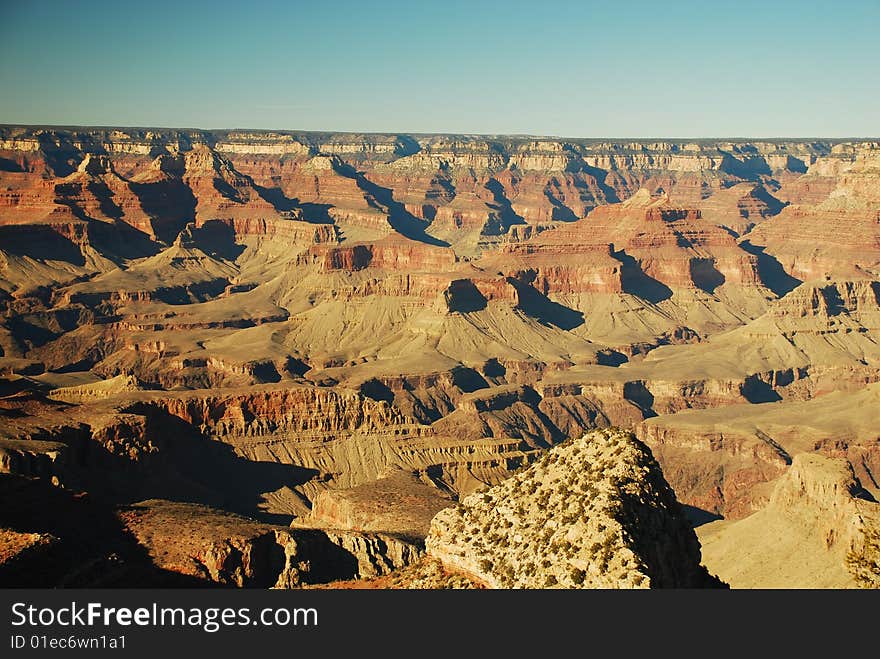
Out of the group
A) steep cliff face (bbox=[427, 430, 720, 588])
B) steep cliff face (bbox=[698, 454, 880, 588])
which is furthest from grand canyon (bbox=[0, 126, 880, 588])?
steep cliff face (bbox=[698, 454, 880, 588])

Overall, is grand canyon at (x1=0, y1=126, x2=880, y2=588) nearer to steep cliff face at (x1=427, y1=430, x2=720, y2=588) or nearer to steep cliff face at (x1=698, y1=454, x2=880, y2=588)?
steep cliff face at (x1=427, y1=430, x2=720, y2=588)

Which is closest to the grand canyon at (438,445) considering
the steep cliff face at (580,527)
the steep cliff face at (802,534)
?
the steep cliff face at (580,527)

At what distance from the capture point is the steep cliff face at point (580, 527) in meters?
33.2

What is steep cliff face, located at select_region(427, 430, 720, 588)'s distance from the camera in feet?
109

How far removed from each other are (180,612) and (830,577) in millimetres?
51626

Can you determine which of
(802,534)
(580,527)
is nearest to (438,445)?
(802,534)

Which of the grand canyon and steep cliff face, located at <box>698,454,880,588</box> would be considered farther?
steep cliff face, located at <box>698,454,880,588</box>

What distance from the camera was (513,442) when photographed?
10219 cm

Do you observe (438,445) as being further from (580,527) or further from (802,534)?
(580,527)

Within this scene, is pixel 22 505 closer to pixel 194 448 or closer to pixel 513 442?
pixel 194 448

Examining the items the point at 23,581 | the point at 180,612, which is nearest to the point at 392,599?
the point at 180,612

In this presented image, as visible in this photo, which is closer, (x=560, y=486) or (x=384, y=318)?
(x=560, y=486)

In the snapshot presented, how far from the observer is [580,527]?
34.6 metres

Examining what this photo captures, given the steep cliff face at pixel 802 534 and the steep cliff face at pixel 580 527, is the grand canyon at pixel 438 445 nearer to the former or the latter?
the steep cliff face at pixel 580 527
